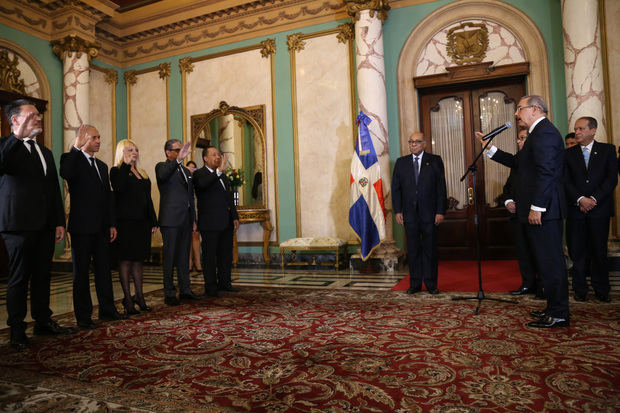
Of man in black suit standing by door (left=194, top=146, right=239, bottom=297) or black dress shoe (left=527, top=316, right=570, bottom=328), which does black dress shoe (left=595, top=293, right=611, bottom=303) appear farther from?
man in black suit standing by door (left=194, top=146, right=239, bottom=297)

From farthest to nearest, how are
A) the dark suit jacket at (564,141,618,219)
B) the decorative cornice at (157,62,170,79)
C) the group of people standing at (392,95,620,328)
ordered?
the decorative cornice at (157,62,170,79)
the dark suit jacket at (564,141,618,219)
the group of people standing at (392,95,620,328)

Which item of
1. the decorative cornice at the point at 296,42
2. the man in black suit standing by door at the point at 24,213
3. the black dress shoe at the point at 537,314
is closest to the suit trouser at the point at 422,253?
the black dress shoe at the point at 537,314

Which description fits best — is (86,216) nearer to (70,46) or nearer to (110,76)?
(70,46)

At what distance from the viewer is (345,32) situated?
21.7 feet

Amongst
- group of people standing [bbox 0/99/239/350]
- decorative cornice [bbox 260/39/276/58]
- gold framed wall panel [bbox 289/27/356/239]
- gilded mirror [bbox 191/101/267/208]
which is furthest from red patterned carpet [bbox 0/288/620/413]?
decorative cornice [bbox 260/39/276/58]

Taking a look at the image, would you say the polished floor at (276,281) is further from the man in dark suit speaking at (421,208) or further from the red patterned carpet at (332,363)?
the red patterned carpet at (332,363)

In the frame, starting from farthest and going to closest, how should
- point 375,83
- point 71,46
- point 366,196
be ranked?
point 71,46
point 375,83
point 366,196

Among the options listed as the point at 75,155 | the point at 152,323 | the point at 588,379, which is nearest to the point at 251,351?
the point at 152,323

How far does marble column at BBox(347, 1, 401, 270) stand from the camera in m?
5.89

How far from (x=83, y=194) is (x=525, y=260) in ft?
12.3

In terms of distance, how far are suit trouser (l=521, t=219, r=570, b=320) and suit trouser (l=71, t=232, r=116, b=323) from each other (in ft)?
10.1

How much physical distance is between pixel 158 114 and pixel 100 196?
5332mm

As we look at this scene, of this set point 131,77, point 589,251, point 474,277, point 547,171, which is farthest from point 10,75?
point 589,251

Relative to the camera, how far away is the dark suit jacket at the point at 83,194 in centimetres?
295
